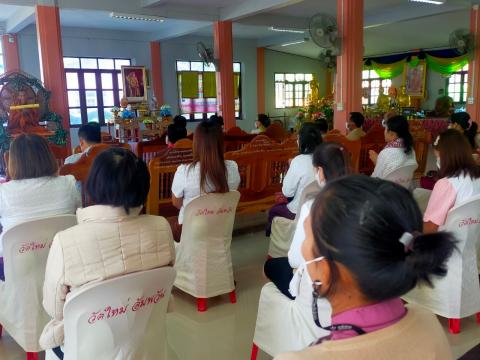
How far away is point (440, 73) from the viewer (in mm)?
12812

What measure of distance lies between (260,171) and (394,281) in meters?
2.93

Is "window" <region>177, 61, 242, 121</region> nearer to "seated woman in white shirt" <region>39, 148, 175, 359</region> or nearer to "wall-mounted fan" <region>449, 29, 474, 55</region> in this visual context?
"wall-mounted fan" <region>449, 29, 474, 55</region>

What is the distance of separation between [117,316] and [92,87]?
33.1ft

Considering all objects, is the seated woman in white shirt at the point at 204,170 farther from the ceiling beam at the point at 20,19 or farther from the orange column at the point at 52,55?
the ceiling beam at the point at 20,19

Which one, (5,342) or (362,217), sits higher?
(362,217)

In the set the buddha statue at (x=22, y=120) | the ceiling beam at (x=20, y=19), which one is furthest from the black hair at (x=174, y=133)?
the ceiling beam at (x=20, y=19)

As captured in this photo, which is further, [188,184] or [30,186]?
[188,184]

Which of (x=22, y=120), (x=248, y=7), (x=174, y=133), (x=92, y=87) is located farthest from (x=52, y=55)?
(x=92, y=87)

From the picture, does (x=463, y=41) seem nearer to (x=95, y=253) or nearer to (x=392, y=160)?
(x=392, y=160)

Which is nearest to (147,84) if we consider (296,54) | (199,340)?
(296,54)

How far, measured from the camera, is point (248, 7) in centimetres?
761

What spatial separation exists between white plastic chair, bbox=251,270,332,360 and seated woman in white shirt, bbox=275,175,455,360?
0.59m

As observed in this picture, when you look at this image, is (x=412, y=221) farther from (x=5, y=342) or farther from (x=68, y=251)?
(x=5, y=342)

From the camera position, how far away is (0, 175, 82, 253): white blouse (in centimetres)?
198
